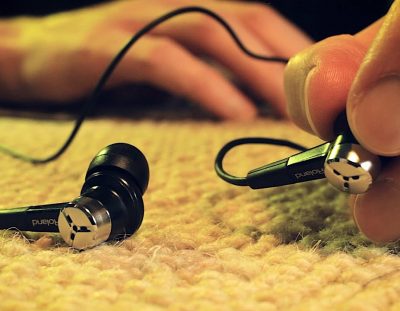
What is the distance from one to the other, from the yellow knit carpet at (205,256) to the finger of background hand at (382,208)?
13 mm

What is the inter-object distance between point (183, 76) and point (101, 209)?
20.6 inches

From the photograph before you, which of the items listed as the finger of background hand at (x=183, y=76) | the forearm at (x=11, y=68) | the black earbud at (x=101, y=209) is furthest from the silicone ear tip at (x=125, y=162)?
the forearm at (x=11, y=68)

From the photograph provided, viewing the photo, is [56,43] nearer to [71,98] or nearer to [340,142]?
[71,98]

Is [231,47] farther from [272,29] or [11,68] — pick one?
[11,68]

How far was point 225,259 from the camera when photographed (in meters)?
0.37

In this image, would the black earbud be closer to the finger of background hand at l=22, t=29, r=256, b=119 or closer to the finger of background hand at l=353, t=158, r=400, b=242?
the finger of background hand at l=353, t=158, r=400, b=242

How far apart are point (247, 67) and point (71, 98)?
27 centimetres

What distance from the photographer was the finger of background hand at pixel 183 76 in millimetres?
868

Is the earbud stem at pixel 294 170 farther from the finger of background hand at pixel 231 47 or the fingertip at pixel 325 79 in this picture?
the finger of background hand at pixel 231 47

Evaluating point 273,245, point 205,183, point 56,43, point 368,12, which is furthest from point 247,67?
point 273,245

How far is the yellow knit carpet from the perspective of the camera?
316 millimetres

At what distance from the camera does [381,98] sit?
13.4 inches

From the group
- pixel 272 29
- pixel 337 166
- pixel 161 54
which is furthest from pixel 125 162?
pixel 272 29

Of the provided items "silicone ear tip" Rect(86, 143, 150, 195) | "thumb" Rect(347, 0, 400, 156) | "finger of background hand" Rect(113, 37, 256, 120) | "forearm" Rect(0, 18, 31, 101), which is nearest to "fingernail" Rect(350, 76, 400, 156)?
"thumb" Rect(347, 0, 400, 156)
